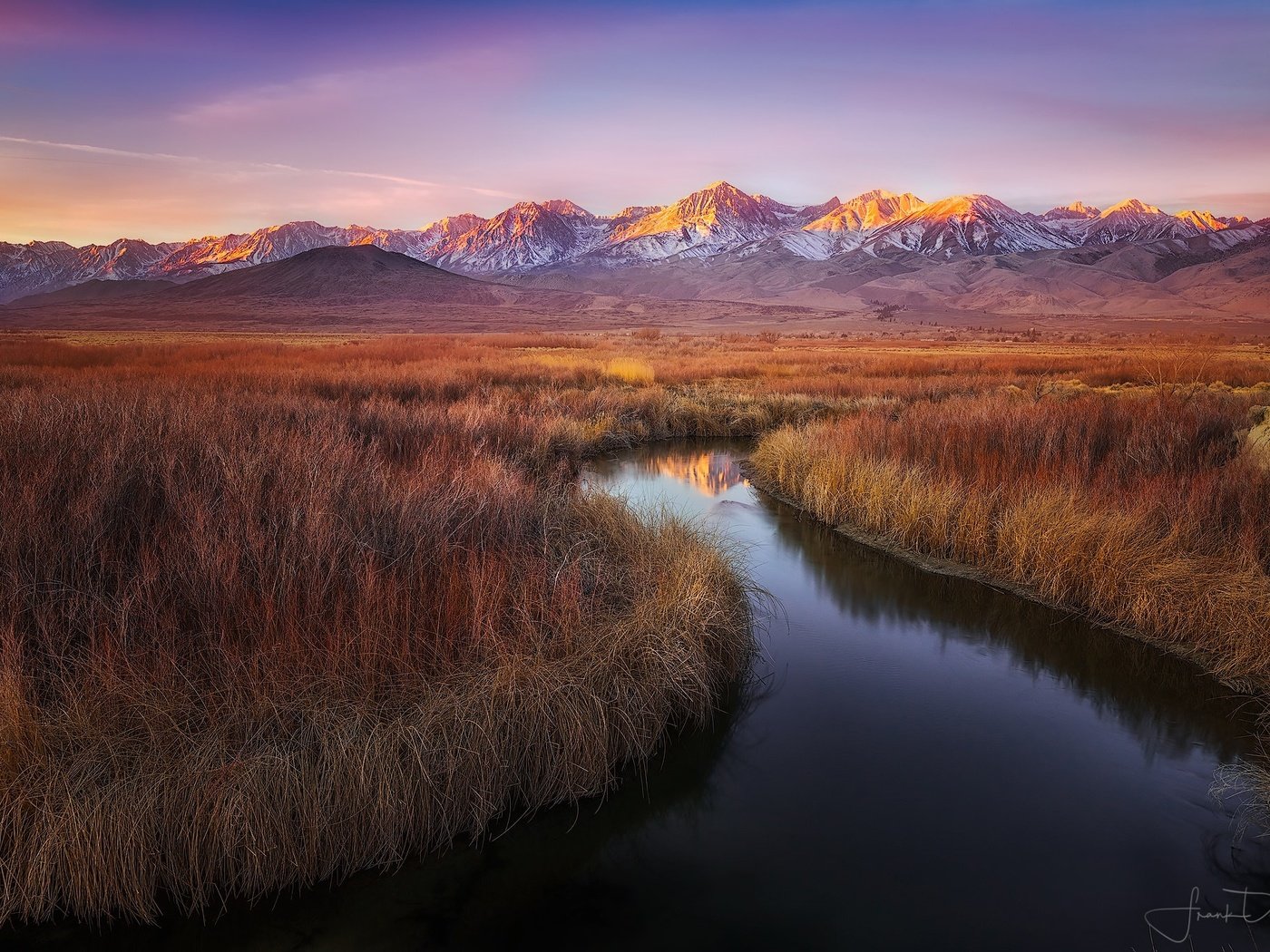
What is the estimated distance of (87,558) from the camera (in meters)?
6.03

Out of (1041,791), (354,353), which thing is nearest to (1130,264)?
(354,353)

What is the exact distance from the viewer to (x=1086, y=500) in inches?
376

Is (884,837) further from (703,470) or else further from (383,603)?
(703,470)

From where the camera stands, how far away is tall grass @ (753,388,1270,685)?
771cm

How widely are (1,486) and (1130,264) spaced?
237 m

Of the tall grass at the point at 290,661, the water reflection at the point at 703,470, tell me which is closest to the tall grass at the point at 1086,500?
the water reflection at the point at 703,470
